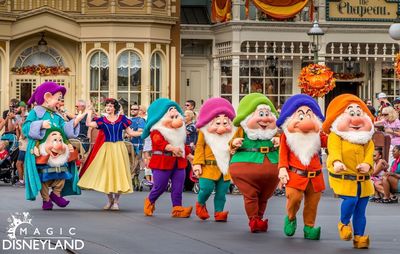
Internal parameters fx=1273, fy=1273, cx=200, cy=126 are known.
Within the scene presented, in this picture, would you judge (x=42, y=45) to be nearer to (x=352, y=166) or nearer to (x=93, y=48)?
(x=93, y=48)

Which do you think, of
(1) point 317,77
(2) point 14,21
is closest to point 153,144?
(1) point 317,77

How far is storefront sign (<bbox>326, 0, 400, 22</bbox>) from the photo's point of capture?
1577 inches

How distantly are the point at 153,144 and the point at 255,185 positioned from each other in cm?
263

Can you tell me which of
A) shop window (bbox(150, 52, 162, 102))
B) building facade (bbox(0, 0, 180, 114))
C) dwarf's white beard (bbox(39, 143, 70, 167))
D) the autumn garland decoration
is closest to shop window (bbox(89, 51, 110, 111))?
building facade (bbox(0, 0, 180, 114))

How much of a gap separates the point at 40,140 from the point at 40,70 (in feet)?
70.9

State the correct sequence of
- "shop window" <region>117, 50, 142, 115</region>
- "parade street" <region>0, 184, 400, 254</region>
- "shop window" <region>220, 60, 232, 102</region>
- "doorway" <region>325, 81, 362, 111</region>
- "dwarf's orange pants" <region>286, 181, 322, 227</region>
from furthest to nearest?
"doorway" <region>325, 81, 362, 111</region> → "shop window" <region>220, 60, 232, 102</region> → "shop window" <region>117, 50, 142, 115</region> → "dwarf's orange pants" <region>286, 181, 322, 227</region> → "parade street" <region>0, 184, 400, 254</region>

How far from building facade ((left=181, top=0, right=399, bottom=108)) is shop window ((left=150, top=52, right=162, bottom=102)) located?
156 cm

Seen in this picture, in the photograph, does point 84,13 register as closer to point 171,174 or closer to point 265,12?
point 265,12

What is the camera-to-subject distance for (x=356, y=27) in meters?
40.1

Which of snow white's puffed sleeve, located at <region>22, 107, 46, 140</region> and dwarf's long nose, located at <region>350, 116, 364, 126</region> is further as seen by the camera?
snow white's puffed sleeve, located at <region>22, 107, 46, 140</region>

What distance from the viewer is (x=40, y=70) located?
129ft

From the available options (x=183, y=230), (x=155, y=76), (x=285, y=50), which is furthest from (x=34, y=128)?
(x=285, y=50)

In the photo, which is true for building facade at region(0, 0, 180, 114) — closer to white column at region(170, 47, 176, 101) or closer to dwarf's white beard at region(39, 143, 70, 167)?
white column at region(170, 47, 176, 101)

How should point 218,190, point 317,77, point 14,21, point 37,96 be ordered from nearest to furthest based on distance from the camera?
point 218,190 → point 37,96 → point 317,77 → point 14,21
